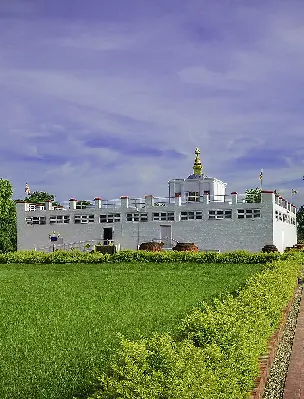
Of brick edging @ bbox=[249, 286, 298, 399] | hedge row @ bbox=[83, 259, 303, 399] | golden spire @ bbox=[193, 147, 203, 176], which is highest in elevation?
golden spire @ bbox=[193, 147, 203, 176]

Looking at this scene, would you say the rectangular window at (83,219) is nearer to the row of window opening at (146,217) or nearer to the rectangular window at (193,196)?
the row of window opening at (146,217)

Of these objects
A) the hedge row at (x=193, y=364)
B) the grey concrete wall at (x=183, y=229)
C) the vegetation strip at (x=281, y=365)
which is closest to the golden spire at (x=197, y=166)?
the grey concrete wall at (x=183, y=229)

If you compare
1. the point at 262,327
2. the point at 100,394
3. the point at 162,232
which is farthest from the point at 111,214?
the point at 100,394

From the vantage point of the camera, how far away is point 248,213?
110ft

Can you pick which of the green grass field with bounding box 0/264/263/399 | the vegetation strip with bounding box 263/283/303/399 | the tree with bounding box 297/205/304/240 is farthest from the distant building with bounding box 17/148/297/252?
the tree with bounding box 297/205/304/240

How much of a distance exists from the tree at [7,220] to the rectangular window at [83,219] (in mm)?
9558

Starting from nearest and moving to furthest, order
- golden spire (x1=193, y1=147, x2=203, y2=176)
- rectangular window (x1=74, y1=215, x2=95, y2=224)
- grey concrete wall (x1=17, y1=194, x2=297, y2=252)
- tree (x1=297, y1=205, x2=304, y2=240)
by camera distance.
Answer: grey concrete wall (x1=17, y1=194, x2=297, y2=252), rectangular window (x1=74, y1=215, x2=95, y2=224), golden spire (x1=193, y1=147, x2=203, y2=176), tree (x1=297, y1=205, x2=304, y2=240)

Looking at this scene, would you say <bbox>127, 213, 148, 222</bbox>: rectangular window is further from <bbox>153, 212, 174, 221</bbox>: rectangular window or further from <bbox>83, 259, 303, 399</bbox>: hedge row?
<bbox>83, 259, 303, 399</bbox>: hedge row

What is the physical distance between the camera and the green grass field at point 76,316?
6309 millimetres

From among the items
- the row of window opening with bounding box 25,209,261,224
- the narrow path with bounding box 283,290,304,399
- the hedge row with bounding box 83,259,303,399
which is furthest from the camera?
the row of window opening with bounding box 25,209,261,224

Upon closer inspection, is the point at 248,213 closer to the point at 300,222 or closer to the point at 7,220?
the point at 7,220

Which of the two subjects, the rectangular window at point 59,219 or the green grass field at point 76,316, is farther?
the rectangular window at point 59,219

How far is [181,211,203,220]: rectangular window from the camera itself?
34.6 metres

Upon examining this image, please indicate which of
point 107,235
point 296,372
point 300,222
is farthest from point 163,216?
point 300,222
